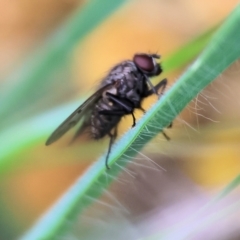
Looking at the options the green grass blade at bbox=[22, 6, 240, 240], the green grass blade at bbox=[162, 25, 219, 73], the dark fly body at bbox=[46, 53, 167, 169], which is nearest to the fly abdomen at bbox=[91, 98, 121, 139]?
the dark fly body at bbox=[46, 53, 167, 169]

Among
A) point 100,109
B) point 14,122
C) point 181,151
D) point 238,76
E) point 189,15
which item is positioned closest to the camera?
point 238,76

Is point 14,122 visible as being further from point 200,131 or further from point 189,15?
point 189,15

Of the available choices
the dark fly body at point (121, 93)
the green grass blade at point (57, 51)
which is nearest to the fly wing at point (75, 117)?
the dark fly body at point (121, 93)

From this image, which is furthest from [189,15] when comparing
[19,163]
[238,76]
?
[238,76]

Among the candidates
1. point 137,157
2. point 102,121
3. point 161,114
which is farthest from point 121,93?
point 161,114

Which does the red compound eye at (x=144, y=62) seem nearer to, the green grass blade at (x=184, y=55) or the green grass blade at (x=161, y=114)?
the green grass blade at (x=184, y=55)

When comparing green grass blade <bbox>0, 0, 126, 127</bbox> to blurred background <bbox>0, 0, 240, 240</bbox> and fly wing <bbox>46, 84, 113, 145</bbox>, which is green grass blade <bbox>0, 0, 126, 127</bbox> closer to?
blurred background <bbox>0, 0, 240, 240</bbox>

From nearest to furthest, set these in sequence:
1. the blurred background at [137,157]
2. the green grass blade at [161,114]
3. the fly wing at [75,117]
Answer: the green grass blade at [161,114], the blurred background at [137,157], the fly wing at [75,117]
